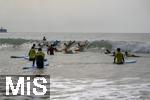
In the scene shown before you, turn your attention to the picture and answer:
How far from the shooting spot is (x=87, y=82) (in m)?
16.9

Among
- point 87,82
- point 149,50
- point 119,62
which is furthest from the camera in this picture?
point 149,50

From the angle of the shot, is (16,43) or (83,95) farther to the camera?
(16,43)

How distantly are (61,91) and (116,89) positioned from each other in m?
2.26

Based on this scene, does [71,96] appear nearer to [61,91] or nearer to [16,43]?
[61,91]

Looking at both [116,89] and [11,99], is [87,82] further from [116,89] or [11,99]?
[11,99]

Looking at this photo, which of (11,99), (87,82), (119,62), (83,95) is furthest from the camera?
(119,62)

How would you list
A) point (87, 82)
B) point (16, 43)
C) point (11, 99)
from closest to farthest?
1. point (11, 99)
2. point (87, 82)
3. point (16, 43)

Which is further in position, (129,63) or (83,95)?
(129,63)

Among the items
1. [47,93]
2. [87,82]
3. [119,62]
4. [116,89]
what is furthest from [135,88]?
[119,62]

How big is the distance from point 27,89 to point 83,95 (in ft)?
7.78

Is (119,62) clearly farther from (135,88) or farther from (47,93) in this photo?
(47,93)

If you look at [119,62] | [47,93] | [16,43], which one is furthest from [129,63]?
[16,43]

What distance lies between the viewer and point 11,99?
12539 mm

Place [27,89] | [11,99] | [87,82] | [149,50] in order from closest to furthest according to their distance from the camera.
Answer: [11,99] → [27,89] → [87,82] → [149,50]
